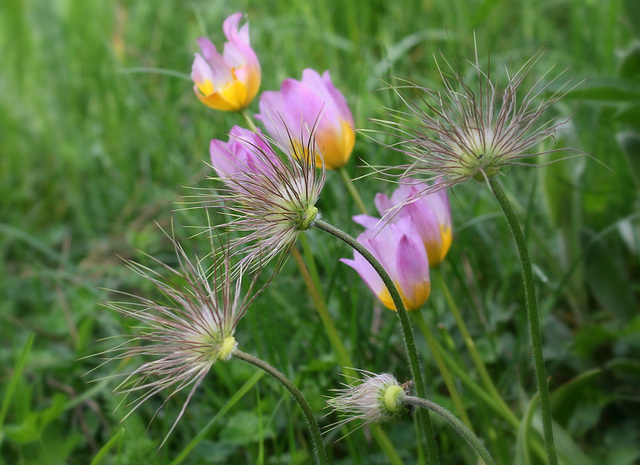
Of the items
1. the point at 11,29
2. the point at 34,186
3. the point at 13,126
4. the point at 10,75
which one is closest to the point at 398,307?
the point at 34,186

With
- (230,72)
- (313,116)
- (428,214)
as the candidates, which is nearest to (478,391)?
(428,214)

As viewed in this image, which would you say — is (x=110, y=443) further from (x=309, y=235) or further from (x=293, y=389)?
(x=309, y=235)

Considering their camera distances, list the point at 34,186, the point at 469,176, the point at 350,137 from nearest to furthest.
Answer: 1. the point at 469,176
2. the point at 350,137
3. the point at 34,186

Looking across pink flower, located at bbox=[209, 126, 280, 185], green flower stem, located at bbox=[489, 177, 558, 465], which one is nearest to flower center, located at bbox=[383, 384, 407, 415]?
green flower stem, located at bbox=[489, 177, 558, 465]

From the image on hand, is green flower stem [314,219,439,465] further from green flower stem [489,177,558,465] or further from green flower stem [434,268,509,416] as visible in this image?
green flower stem [434,268,509,416]

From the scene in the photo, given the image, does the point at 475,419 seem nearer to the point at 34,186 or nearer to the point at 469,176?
the point at 469,176

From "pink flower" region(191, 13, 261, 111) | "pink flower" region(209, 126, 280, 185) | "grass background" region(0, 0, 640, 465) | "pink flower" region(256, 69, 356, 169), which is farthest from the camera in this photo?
"grass background" region(0, 0, 640, 465)
